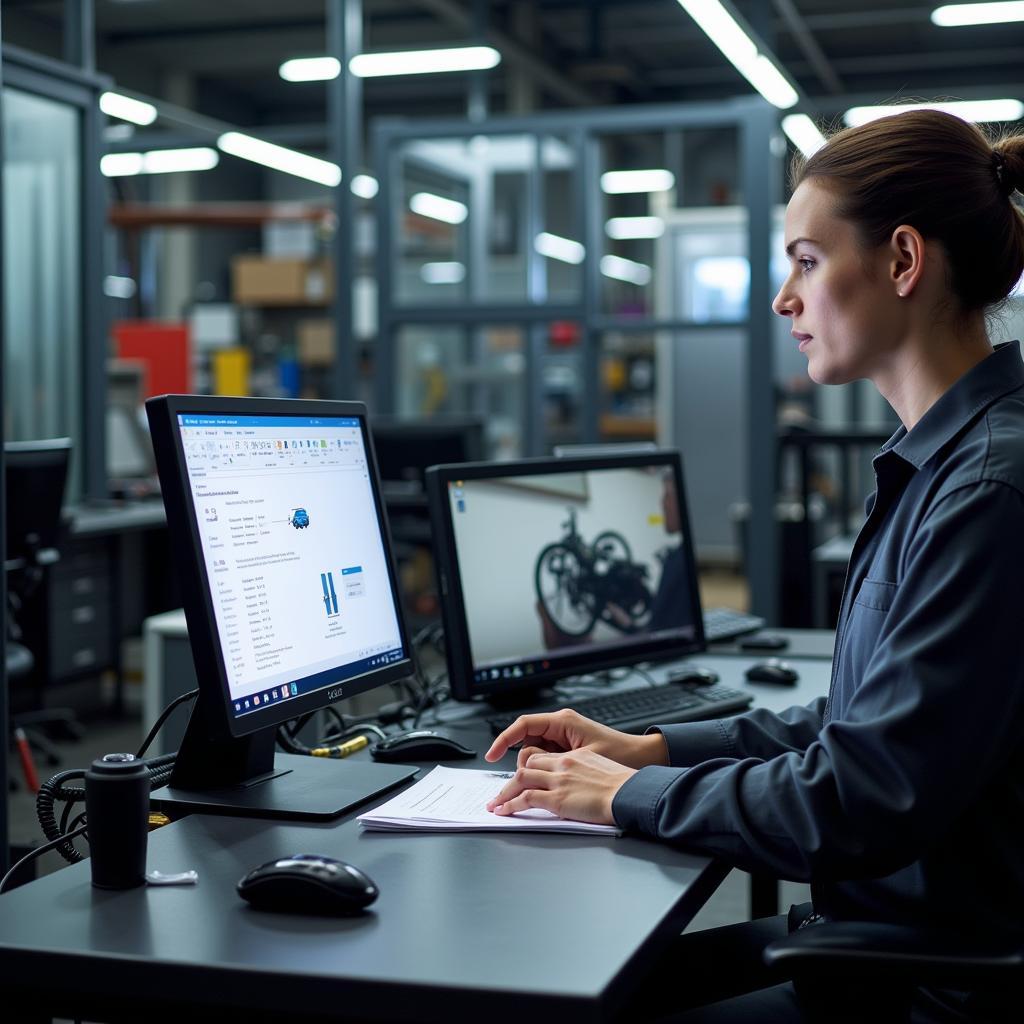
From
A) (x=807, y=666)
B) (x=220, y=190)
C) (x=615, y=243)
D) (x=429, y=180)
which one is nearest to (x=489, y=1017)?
(x=807, y=666)

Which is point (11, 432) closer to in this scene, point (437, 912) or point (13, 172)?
point (13, 172)

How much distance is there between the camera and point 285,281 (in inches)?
375

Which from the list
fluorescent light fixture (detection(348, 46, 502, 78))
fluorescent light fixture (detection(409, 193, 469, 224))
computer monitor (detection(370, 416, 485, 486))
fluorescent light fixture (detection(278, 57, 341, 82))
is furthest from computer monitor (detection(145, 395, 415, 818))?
→ fluorescent light fixture (detection(409, 193, 469, 224))

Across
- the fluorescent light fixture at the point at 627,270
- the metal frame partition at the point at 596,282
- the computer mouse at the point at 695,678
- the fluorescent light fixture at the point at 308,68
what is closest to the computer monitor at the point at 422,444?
the metal frame partition at the point at 596,282

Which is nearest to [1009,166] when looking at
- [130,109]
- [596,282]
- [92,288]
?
[596,282]

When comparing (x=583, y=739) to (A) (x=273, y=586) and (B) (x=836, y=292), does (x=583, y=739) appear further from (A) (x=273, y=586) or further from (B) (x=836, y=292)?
(B) (x=836, y=292)

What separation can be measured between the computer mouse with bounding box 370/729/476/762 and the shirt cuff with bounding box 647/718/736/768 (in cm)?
28

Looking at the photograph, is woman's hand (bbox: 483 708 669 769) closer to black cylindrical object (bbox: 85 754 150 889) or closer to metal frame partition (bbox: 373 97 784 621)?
black cylindrical object (bbox: 85 754 150 889)

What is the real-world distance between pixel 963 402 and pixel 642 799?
1.50ft

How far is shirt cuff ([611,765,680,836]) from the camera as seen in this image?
1193mm

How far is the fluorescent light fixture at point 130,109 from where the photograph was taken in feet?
22.8

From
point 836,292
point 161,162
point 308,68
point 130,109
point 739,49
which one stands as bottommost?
point 836,292

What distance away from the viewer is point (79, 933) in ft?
3.29

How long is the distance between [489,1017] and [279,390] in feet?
27.1
